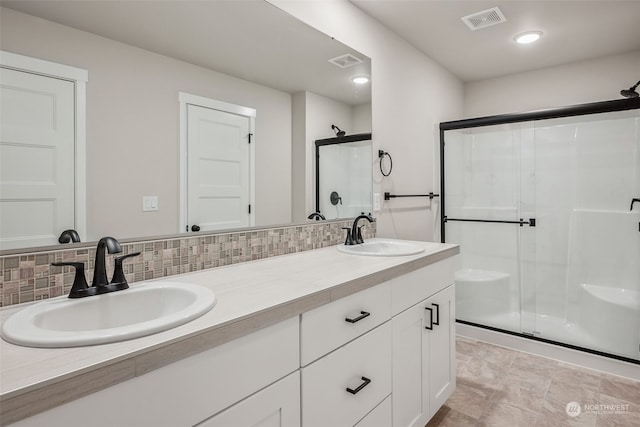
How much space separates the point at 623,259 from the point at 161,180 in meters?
2.99

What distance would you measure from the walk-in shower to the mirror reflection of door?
2135 mm

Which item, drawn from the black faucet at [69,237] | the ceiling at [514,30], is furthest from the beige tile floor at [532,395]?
the ceiling at [514,30]

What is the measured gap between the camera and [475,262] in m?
3.08

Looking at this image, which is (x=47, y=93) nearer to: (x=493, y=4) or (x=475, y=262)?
(x=493, y=4)

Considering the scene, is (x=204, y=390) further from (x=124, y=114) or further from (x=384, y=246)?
(x=384, y=246)

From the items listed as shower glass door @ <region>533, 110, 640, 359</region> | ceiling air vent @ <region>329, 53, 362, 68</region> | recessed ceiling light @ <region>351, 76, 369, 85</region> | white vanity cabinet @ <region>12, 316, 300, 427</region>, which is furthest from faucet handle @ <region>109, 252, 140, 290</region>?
shower glass door @ <region>533, 110, 640, 359</region>

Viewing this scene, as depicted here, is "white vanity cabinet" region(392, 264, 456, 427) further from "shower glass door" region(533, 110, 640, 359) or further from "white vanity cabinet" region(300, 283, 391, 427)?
"shower glass door" region(533, 110, 640, 359)

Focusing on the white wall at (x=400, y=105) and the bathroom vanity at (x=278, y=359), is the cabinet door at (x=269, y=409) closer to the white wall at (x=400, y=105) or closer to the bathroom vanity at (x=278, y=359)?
the bathroom vanity at (x=278, y=359)

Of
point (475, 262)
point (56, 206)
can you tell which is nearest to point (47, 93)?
point (56, 206)

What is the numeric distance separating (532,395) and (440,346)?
824 mm

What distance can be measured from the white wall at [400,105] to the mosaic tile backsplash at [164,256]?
28.9 inches

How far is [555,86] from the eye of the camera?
10.5 ft

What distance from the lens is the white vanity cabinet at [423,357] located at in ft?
4.76

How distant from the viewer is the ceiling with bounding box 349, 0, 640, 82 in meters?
2.19
